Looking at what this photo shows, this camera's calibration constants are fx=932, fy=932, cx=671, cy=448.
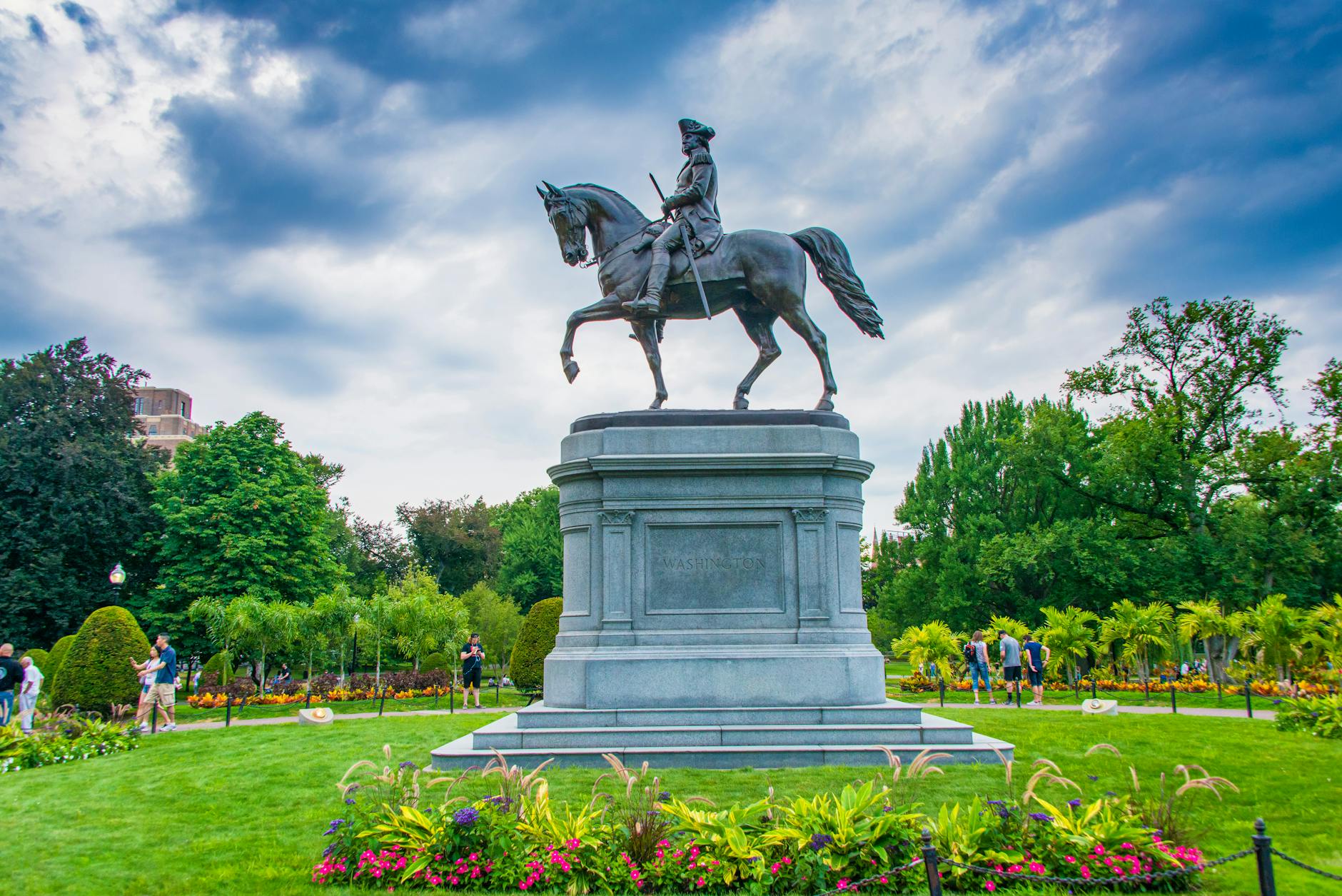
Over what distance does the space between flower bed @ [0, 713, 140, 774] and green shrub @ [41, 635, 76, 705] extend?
8038mm

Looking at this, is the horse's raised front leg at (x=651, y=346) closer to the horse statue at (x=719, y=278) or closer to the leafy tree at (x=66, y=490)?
the horse statue at (x=719, y=278)

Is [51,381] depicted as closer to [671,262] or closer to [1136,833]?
[671,262]

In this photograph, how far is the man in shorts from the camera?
21.0 meters

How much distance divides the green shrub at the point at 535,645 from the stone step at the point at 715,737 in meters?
16.6

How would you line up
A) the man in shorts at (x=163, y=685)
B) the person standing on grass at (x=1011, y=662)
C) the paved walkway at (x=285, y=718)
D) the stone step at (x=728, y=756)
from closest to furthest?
1. the stone step at (x=728, y=756)
2. the paved walkway at (x=285, y=718)
3. the man in shorts at (x=163, y=685)
4. the person standing on grass at (x=1011, y=662)

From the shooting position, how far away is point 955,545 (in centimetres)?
4772

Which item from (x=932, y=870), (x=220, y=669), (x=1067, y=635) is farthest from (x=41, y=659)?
(x=932, y=870)

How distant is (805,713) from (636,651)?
2255mm

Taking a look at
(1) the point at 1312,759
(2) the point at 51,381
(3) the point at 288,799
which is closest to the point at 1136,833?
(1) the point at 1312,759

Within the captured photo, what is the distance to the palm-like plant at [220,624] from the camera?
31152mm

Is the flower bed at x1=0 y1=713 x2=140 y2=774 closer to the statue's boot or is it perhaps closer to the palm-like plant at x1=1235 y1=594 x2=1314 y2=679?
the statue's boot

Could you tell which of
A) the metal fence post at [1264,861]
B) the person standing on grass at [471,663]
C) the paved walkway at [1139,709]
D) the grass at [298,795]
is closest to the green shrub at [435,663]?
the person standing on grass at [471,663]

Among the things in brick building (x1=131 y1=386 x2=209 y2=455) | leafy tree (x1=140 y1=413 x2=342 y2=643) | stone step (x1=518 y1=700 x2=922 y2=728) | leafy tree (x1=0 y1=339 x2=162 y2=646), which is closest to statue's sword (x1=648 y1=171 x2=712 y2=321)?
stone step (x1=518 y1=700 x2=922 y2=728)

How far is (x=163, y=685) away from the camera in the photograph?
21531 millimetres
